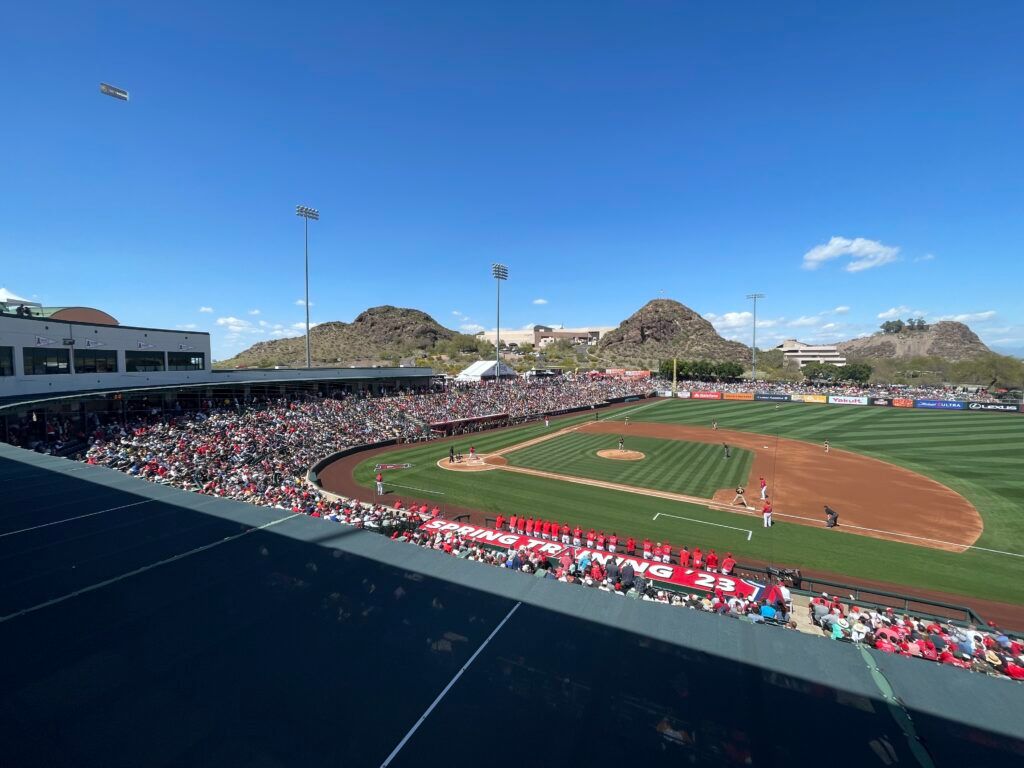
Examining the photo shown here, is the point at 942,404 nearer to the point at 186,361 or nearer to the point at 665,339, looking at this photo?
the point at 186,361

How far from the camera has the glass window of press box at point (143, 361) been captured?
31.6 metres

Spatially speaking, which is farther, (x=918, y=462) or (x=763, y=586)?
(x=918, y=462)

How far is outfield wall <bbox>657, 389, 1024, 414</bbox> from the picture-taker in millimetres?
58594

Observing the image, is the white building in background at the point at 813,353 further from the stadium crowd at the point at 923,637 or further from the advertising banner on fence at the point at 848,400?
the stadium crowd at the point at 923,637

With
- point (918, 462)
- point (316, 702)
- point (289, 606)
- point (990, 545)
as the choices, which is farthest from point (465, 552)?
point (918, 462)

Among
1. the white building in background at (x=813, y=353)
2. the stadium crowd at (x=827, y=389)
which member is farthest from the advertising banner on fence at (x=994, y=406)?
the white building in background at (x=813, y=353)

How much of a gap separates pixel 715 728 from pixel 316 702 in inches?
91.8

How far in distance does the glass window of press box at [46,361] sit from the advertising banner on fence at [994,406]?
89016 mm

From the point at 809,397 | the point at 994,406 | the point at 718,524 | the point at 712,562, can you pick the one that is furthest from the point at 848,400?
the point at 712,562

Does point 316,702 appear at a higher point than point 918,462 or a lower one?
higher

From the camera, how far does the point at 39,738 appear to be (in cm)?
247

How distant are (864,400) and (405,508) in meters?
70.8

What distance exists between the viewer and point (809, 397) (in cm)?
7000

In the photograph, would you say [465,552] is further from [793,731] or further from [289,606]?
[793,731]
